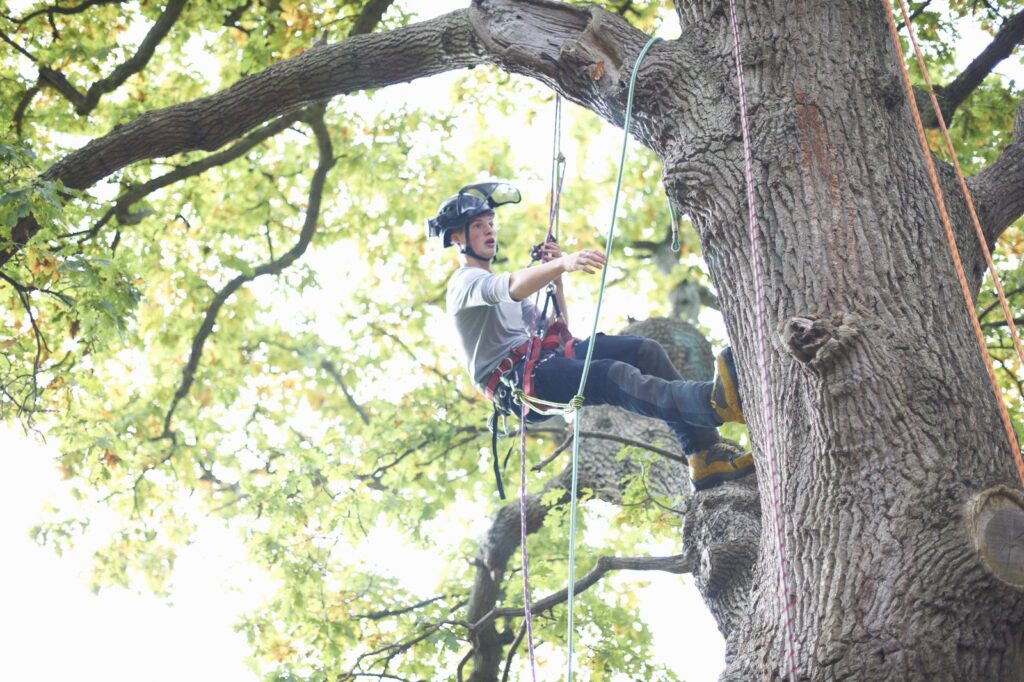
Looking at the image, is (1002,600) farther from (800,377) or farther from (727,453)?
(727,453)

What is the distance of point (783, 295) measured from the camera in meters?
2.86

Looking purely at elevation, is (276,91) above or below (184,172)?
below

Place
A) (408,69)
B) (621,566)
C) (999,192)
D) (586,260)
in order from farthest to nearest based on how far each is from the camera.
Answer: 1. (621,566)
2. (408,69)
3. (586,260)
4. (999,192)

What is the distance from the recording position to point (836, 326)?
8.65ft

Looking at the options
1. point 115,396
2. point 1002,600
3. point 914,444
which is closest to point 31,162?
point 914,444

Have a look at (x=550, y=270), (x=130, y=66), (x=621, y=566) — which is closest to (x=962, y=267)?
(x=550, y=270)

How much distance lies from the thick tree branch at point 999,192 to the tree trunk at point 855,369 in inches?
8.1

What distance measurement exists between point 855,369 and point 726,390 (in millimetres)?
922

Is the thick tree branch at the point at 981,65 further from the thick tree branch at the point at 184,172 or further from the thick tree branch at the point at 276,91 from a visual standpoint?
the thick tree branch at the point at 184,172

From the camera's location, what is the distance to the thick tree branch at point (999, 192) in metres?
3.40

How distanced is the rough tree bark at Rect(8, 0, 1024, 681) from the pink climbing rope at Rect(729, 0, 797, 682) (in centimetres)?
3

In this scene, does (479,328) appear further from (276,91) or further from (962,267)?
(962,267)

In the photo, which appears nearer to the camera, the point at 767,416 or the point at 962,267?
the point at 767,416

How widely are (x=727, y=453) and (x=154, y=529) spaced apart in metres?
6.40
